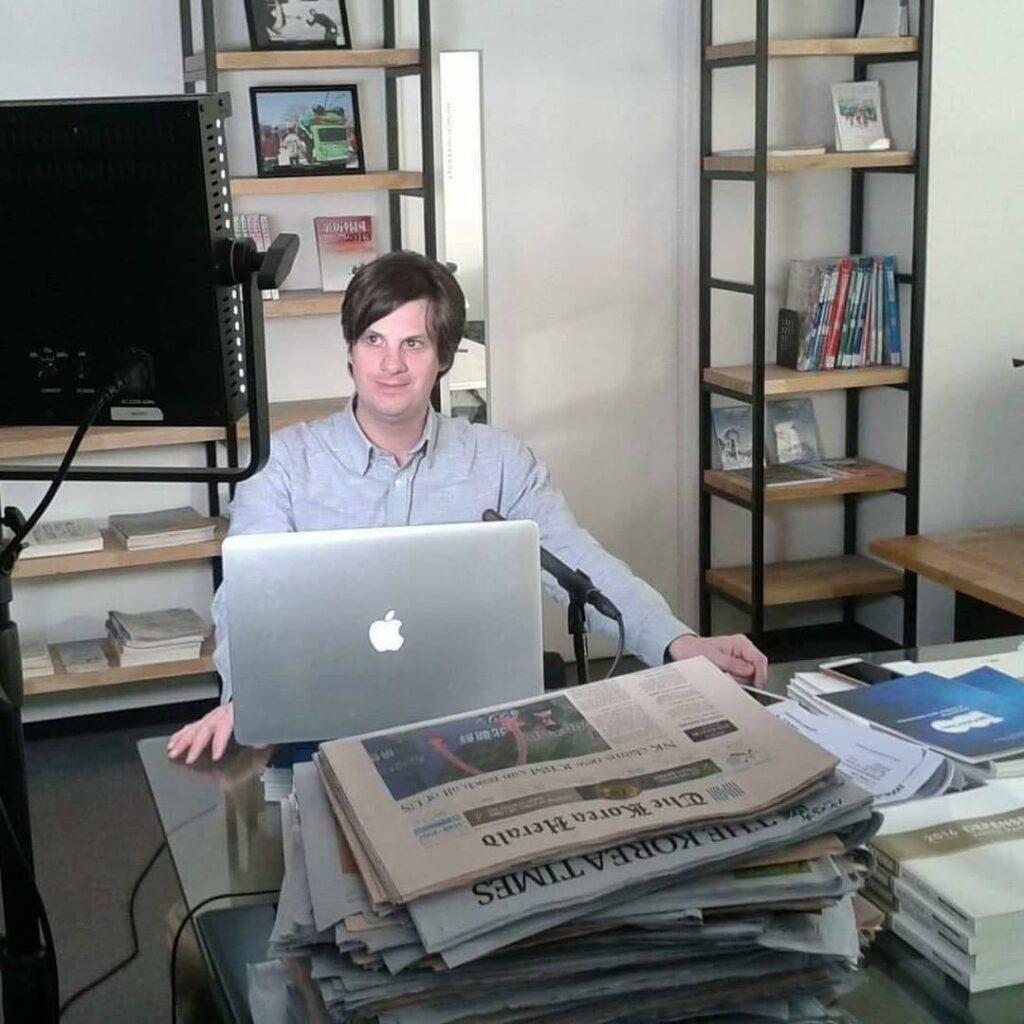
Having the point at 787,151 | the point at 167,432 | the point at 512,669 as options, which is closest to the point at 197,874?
the point at 512,669

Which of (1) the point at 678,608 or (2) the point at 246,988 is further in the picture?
(1) the point at 678,608

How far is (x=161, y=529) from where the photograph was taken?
3.66 meters

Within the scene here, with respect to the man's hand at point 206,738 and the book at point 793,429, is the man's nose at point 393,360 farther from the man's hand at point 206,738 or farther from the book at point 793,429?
the book at point 793,429

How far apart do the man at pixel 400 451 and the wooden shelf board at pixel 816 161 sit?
56.5 inches

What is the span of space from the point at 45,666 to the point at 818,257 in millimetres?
2358

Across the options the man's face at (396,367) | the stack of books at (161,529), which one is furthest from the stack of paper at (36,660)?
the man's face at (396,367)

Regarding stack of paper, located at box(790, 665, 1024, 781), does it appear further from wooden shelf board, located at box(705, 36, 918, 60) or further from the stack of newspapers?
wooden shelf board, located at box(705, 36, 918, 60)

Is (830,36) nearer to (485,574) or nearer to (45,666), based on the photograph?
(45,666)

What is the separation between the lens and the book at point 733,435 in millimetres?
4180

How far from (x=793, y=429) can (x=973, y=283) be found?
2.10 feet

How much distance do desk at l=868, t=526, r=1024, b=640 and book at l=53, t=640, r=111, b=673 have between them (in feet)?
6.46

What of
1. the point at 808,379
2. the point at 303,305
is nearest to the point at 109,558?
the point at 303,305

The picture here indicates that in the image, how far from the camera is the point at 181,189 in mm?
1249

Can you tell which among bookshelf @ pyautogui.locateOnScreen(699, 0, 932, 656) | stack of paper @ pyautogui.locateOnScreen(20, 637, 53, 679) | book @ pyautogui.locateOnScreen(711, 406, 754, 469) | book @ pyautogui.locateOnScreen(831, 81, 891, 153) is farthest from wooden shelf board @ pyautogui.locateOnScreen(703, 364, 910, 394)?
stack of paper @ pyautogui.locateOnScreen(20, 637, 53, 679)
